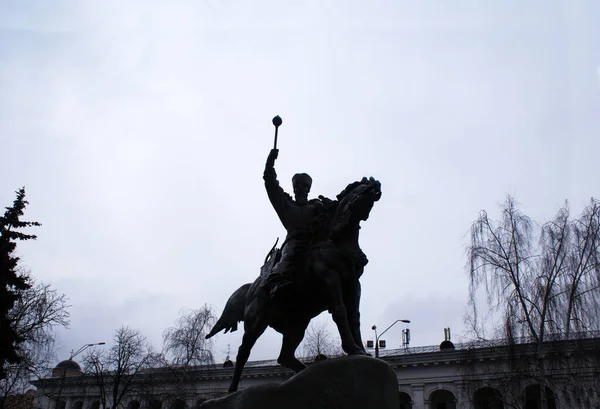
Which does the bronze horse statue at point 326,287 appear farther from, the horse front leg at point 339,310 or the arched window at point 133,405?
the arched window at point 133,405

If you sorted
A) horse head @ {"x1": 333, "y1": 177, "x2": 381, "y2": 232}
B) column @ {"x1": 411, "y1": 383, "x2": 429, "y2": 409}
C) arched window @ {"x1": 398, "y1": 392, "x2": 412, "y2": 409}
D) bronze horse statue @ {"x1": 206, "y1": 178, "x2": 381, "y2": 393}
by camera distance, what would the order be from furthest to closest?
arched window @ {"x1": 398, "y1": 392, "x2": 412, "y2": 409}
column @ {"x1": 411, "y1": 383, "x2": 429, "y2": 409}
horse head @ {"x1": 333, "y1": 177, "x2": 381, "y2": 232}
bronze horse statue @ {"x1": 206, "y1": 178, "x2": 381, "y2": 393}

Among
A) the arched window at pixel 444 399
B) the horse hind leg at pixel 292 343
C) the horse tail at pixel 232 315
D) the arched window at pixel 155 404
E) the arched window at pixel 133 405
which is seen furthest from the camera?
the arched window at pixel 133 405

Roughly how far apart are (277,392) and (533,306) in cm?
2027

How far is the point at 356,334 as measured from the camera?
6.68m

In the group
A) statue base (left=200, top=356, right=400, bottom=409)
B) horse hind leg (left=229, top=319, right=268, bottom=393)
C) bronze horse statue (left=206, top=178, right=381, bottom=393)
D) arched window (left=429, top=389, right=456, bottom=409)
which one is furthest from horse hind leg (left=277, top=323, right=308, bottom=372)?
arched window (left=429, top=389, right=456, bottom=409)

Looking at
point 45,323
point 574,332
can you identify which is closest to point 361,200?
point 574,332

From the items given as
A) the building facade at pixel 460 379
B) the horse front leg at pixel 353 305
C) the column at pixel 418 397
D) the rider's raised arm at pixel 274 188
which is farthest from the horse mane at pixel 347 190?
the column at pixel 418 397

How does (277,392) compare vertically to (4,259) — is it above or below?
below

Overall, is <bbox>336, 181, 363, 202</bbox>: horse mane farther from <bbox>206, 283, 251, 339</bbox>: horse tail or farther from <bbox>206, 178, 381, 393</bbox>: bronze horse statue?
<bbox>206, 283, 251, 339</bbox>: horse tail

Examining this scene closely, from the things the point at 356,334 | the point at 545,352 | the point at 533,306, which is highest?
the point at 533,306

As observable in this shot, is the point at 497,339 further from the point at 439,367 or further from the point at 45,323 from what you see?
the point at 45,323

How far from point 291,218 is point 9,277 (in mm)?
21470

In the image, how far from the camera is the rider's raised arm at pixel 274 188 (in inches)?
305

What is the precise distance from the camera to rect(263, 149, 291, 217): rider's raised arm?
7.75 meters
